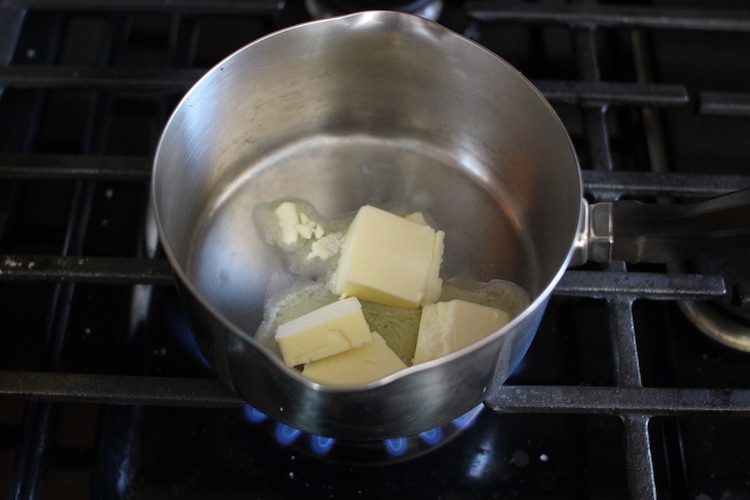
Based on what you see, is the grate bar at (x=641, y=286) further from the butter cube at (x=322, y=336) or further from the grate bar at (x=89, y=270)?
the grate bar at (x=89, y=270)

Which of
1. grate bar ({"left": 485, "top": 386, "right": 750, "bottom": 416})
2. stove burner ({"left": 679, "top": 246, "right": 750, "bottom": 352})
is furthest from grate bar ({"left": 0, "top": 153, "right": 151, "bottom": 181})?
stove burner ({"left": 679, "top": 246, "right": 750, "bottom": 352})

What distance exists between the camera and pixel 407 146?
0.83 m

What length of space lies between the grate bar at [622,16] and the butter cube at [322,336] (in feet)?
1.29

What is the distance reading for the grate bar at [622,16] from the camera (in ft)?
2.62

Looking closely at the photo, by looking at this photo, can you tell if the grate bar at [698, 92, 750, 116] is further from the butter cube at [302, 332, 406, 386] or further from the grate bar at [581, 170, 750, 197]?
the butter cube at [302, 332, 406, 386]

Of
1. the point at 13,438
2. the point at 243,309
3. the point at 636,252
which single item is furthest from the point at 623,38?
the point at 13,438

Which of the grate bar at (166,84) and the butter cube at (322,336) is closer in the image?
the butter cube at (322,336)

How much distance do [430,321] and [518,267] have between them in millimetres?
143

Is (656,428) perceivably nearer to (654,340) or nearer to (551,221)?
(654,340)

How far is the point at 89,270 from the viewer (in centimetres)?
64

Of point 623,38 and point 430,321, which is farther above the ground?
point 623,38

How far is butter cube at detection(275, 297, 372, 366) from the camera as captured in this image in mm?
598

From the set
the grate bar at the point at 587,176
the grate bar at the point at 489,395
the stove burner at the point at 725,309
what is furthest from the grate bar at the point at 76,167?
the stove burner at the point at 725,309

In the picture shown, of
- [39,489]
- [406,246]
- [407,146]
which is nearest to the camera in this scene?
[39,489]
